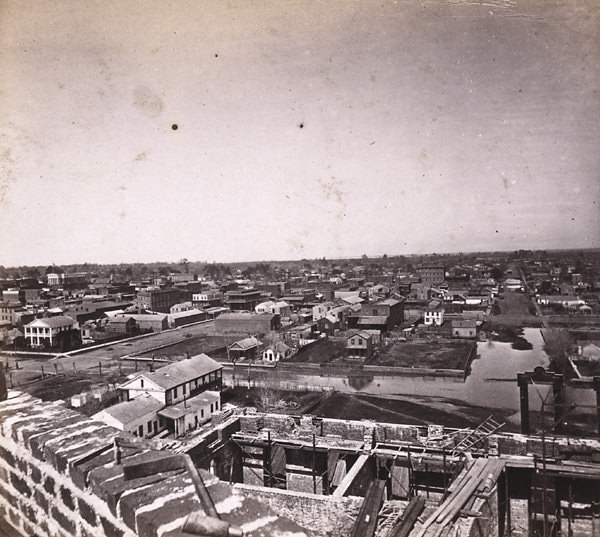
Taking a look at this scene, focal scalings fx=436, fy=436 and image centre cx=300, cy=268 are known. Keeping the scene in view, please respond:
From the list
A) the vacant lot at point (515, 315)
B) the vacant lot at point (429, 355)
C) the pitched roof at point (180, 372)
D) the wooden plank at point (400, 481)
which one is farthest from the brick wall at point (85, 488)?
the vacant lot at point (515, 315)

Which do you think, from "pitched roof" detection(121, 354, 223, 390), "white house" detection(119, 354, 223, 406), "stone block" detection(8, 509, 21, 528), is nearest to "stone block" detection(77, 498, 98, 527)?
"stone block" detection(8, 509, 21, 528)

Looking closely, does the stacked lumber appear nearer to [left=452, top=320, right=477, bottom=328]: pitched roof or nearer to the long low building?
[left=452, top=320, right=477, bottom=328]: pitched roof

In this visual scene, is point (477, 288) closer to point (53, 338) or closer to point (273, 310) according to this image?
point (273, 310)

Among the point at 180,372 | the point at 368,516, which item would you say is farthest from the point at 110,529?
the point at 180,372

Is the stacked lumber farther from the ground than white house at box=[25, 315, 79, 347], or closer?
farther from the ground

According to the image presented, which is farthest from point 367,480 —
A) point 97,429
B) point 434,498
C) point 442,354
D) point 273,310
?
point 273,310

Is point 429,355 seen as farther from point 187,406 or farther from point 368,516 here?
point 368,516
